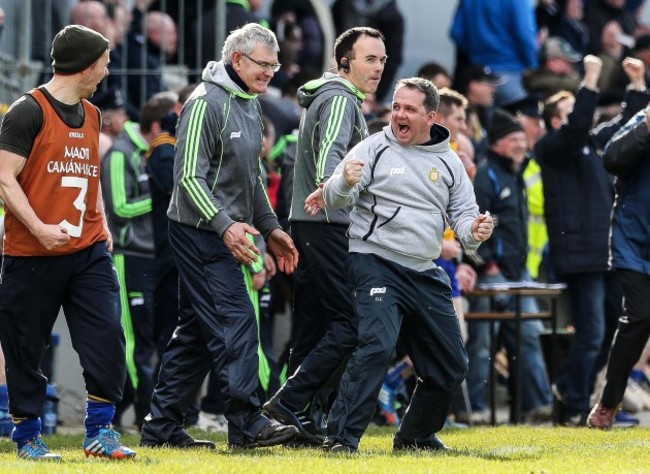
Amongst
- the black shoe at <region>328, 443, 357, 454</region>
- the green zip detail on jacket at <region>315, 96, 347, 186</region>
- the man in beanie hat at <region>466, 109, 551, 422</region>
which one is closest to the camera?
the black shoe at <region>328, 443, 357, 454</region>

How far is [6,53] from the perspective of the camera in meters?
13.7

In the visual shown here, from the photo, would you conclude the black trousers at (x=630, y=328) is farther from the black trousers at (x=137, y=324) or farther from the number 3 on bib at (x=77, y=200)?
the number 3 on bib at (x=77, y=200)

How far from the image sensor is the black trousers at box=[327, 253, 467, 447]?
9047mm

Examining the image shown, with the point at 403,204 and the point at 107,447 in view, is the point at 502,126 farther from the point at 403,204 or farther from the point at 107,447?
the point at 107,447

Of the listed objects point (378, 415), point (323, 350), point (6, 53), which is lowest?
point (378, 415)

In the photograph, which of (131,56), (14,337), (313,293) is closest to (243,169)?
(313,293)

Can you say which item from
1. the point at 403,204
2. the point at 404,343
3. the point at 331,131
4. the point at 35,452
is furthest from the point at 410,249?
the point at 35,452

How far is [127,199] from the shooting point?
12523 mm

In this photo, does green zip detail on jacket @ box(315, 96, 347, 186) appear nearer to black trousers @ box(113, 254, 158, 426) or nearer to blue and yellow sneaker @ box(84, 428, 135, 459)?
blue and yellow sneaker @ box(84, 428, 135, 459)

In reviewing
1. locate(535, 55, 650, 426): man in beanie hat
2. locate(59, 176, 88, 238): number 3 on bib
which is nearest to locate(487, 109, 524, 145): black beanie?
locate(535, 55, 650, 426): man in beanie hat

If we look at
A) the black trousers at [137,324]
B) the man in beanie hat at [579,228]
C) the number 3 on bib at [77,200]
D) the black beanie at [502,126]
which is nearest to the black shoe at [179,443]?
the number 3 on bib at [77,200]

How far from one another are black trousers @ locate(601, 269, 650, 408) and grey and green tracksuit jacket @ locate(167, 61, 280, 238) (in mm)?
3028

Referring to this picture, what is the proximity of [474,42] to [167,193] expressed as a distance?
272 inches

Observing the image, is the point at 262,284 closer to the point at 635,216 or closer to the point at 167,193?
the point at 167,193
